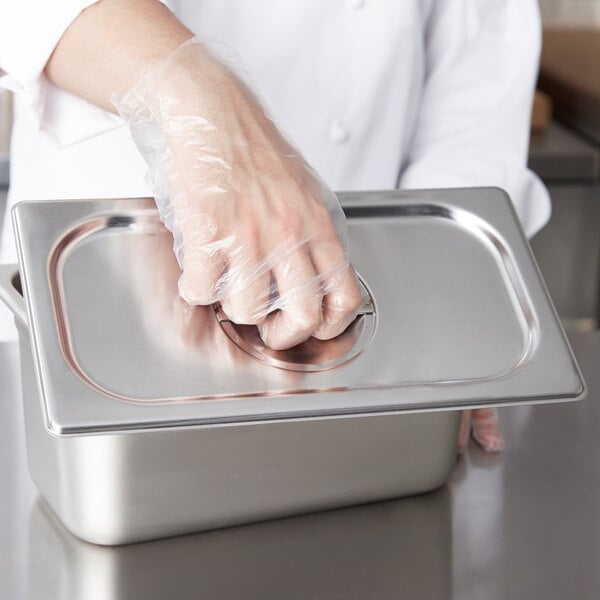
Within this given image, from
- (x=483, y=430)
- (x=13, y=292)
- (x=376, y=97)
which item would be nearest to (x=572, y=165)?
(x=376, y=97)

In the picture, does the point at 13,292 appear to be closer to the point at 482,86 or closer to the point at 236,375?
the point at 236,375

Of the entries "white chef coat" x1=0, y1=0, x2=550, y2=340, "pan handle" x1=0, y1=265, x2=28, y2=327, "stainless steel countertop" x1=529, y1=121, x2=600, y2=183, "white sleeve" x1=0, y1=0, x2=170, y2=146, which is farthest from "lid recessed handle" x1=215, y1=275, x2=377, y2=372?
"stainless steel countertop" x1=529, y1=121, x2=600, y2=183

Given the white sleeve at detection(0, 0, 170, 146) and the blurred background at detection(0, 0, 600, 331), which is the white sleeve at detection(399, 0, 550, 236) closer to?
the white sleeve at detection(0, 0, 170, 146)

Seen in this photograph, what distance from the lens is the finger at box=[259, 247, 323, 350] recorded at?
647mm

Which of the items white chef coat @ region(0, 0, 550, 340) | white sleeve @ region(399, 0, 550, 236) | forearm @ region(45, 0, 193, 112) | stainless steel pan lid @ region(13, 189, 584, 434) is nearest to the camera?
stainless steel pan lid @ region(13, 189, 584, 434)

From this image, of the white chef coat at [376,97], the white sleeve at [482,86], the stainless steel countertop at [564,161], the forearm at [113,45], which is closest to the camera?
the forearm at [113,45]

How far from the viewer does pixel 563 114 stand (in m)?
2.21

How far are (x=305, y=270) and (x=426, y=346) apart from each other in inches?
3.7

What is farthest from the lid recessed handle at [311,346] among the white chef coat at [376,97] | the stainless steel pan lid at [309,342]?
the white chef coat at [376,97]

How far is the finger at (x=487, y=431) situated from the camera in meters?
0.82

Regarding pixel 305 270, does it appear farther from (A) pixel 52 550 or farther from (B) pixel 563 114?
(B) pixel 563 114

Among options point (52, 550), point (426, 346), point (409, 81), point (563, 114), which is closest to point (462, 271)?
point (426, 346)

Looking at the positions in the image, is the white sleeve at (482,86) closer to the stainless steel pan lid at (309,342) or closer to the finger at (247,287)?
the stainless steel pan lid at (309,342)

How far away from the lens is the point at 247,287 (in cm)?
65
